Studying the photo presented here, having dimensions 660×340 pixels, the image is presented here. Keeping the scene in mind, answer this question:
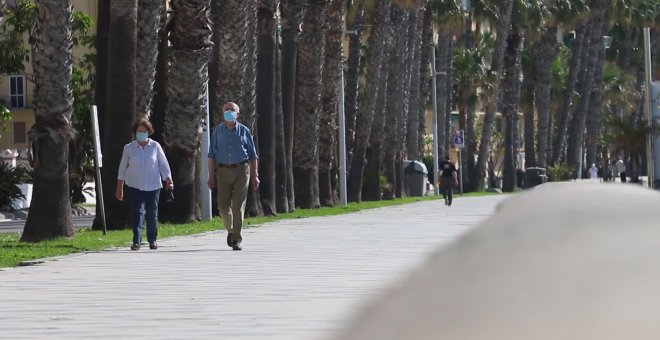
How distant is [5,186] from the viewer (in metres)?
44.0

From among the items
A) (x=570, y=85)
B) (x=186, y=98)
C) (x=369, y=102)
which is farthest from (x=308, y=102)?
(x=570, y=85)

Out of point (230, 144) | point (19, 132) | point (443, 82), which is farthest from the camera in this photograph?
point (19, 132)

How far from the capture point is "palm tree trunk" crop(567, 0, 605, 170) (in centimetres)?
8825

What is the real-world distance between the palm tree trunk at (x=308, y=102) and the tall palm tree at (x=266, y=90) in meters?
4.66

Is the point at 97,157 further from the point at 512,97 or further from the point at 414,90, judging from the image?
the point at 512,97

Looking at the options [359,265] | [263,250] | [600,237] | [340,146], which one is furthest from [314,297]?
[340,146]

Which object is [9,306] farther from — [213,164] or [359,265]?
[213,164]

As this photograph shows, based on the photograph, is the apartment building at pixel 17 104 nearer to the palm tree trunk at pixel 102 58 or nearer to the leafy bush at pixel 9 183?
the leafy bush at pixel 9 183

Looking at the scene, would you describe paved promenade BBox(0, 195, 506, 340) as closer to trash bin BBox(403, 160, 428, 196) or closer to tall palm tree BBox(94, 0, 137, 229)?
tall palm tree BBox(94, 0, 137, 229)

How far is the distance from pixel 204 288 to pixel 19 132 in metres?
75.8

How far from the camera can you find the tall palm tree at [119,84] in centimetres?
2484

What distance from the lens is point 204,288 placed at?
13.3 m

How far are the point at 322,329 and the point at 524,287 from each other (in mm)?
8033

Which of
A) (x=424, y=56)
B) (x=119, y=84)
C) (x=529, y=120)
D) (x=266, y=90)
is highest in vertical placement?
(x=424, y=56)
